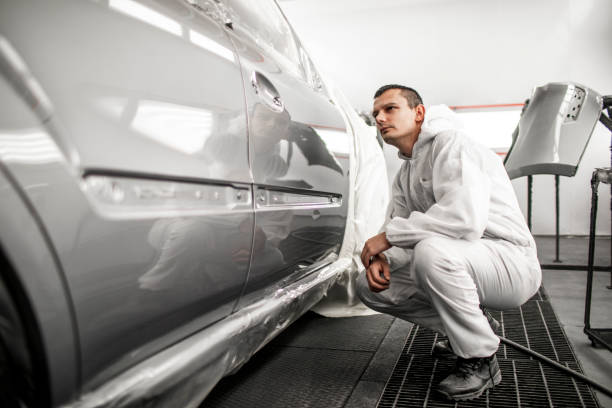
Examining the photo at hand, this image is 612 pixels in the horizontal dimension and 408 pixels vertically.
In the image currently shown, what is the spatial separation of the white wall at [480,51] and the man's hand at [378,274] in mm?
4243

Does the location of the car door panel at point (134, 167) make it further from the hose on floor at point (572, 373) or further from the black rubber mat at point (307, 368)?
the hose on floor at point (572, 373)

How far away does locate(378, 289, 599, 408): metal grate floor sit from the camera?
129cm

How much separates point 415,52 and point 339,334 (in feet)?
14.5

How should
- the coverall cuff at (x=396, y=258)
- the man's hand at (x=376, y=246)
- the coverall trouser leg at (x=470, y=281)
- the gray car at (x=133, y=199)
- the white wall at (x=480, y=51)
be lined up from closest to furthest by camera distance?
the gray car at (x=133, y=199), the coverall trouser leg at (x=470, y=281), the man's hand at (x=376, y=246), the coverall cuff at (x=396, y=258), the white wall at (x=480, y=51)

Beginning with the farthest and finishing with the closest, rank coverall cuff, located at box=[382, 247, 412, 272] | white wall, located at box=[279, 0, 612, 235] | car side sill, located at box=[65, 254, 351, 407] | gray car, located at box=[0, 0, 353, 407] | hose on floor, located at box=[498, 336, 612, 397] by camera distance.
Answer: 1. white wall, located at box=[279, 0, 612, 235]
2. coverall cuff, located at box=[382, 247, 412, 272]
3. hose on floor, located at box=[498, 336, 612, 397]
4. car side sill, located at box=[65, 254, 351, 407]
5. gray car, located at box=[0, 0, 353, 407]

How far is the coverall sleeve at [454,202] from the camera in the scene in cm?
137

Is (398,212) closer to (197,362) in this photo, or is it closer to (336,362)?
(336,362)

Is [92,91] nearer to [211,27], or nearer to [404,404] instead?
[211,27]

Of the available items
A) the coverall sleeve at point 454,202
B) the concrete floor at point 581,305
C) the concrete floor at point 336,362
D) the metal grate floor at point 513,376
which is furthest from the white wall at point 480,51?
the coverall sleeve at point 454,202

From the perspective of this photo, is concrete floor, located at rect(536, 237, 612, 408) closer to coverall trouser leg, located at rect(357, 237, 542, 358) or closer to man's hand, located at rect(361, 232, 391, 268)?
coverall trouser leg, located at rect(357, 237, 542, 358)

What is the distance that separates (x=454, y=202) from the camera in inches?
54.2

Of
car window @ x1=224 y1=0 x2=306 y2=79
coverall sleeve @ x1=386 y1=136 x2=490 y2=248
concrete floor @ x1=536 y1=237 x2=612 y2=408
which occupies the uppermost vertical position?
car window @ x1=224 y1=0 x2=306 y2=79

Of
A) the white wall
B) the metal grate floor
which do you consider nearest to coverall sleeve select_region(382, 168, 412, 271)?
the metal grate floor

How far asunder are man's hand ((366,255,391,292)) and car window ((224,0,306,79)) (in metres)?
0.70
